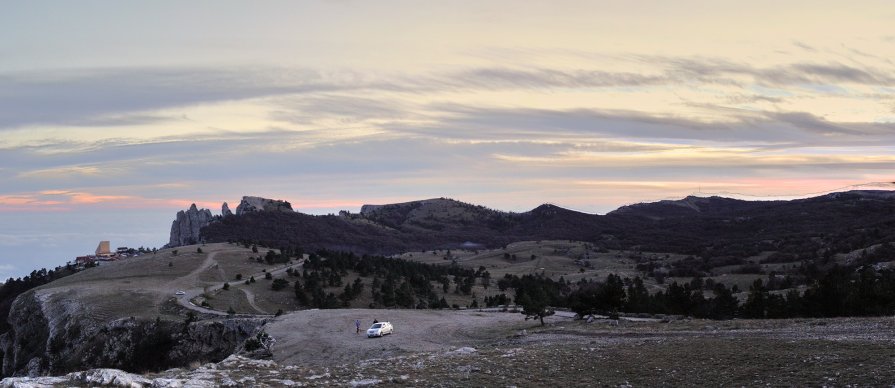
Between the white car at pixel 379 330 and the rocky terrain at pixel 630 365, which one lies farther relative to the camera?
the white car at pixel 379 330

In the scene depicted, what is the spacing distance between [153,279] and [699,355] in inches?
3524

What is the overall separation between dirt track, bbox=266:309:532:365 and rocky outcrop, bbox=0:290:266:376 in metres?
6.30

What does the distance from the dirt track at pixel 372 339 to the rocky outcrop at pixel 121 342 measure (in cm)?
630

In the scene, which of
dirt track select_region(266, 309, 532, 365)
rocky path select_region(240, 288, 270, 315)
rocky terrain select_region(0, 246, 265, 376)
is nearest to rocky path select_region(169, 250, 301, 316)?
rocky path select_region(240, 288, 270, 315)

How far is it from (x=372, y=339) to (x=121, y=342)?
1348 inches

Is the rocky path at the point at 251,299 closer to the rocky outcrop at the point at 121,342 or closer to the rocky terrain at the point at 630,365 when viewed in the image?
the rocky outcrop at the point at 121,342

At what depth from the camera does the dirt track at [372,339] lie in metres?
38.4

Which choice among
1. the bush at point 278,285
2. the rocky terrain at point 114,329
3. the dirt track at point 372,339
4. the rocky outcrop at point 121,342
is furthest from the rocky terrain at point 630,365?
the bush at point 278,285

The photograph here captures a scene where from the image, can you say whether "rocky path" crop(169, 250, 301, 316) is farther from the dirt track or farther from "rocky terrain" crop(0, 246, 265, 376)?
the dirt track

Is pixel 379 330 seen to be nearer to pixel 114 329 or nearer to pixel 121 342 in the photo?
pixel 121 342

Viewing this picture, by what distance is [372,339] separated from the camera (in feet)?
144

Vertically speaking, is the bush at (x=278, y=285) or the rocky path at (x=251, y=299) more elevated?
the bush at (x=278, y=285)

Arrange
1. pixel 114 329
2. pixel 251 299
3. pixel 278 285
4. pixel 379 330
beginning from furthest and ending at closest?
pixel 278 285 → pixel 251 299 → pixel 114 329 → pixel 379 330

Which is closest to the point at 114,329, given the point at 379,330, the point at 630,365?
the point at 379,330
